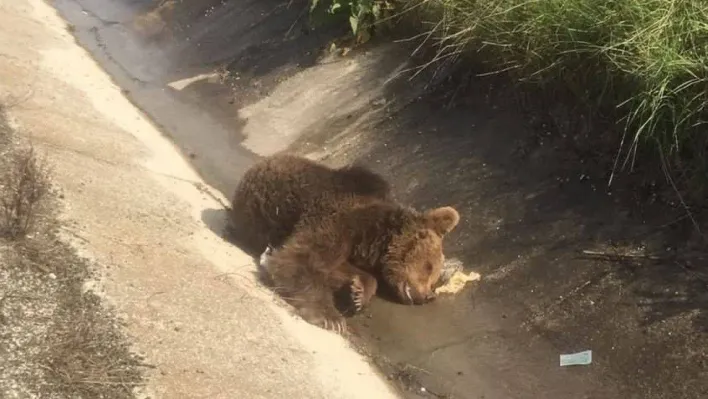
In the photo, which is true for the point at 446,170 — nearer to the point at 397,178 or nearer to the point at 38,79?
the point at 397,178

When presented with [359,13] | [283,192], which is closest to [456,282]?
[283,192]

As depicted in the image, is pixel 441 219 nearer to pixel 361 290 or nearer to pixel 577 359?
pixel 361 290

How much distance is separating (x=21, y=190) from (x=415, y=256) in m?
2.83

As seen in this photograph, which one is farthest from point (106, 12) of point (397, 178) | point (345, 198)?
point (345, 198)

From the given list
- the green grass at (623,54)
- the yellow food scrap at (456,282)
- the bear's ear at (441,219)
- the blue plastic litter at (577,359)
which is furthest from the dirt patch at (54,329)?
the green grass at (623,54)

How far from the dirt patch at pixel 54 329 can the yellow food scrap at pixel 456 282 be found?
8.75ft

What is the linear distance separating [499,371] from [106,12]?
1178cm

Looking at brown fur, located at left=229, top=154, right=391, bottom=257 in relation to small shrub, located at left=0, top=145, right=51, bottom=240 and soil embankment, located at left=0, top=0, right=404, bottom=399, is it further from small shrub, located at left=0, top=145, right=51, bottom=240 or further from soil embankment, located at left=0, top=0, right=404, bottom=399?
small shrub, located at left=0, top=145, right=51, bottom=240

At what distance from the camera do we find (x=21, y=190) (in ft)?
20.8

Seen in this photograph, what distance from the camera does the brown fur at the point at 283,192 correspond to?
706cm

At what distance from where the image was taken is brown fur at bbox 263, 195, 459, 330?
→ 6.57m

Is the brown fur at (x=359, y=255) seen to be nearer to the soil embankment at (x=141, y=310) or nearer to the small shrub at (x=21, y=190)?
the soil embankment at (x=141, y=310)

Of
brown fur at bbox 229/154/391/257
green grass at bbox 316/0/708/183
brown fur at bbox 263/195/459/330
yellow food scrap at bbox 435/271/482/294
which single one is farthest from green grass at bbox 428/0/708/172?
brown fur at bbox 229/154/391/257

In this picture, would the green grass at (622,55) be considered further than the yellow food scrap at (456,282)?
No
